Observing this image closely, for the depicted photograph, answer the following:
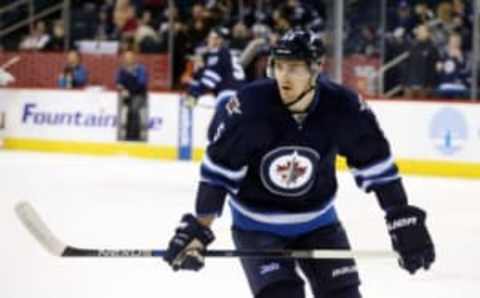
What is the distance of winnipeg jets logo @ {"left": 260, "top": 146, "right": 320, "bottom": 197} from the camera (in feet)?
10.2

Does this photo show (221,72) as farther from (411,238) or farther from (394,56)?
(411,238)

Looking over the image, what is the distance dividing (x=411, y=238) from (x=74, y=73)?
10.5 m

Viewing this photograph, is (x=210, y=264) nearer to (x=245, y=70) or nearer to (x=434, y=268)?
(x=434, y=268)

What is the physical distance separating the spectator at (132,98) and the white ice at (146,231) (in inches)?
53.9

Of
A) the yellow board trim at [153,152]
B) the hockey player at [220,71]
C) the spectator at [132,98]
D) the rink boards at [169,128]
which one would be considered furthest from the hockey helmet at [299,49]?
the spectator at [132,98]

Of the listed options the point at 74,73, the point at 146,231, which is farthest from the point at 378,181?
the point at 74,73

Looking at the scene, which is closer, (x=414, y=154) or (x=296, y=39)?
(x=296, y=39)

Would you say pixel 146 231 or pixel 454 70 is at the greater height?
pixel 454 70

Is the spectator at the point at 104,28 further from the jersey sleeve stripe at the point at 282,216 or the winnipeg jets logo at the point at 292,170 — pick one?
the winnipeg jets logo at the point at 292,170

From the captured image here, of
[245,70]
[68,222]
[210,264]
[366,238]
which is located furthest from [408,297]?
[245,70]

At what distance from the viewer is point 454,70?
11.0m

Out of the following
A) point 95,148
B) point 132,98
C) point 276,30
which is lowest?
point 95,148

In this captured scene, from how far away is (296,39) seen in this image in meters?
3.09

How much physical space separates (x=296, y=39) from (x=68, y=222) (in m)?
4.30
